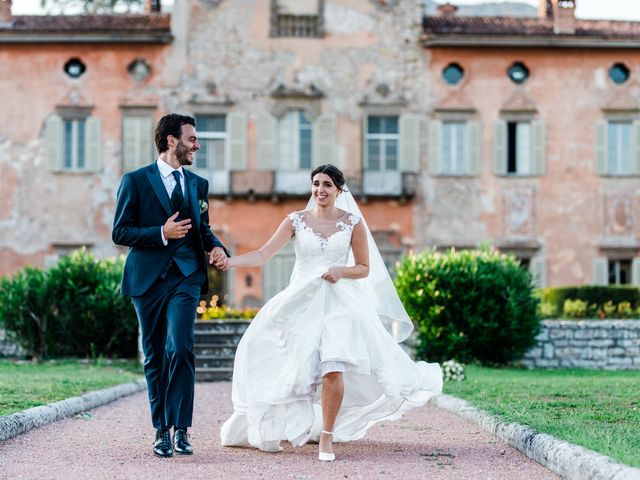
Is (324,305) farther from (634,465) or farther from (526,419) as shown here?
(634,465)

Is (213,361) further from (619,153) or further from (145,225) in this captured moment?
(619,153)

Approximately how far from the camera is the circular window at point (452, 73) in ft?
95.6

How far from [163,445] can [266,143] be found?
21.7 meters

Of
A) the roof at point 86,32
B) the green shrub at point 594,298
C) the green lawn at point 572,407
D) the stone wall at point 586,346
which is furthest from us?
the roof at point 86,32

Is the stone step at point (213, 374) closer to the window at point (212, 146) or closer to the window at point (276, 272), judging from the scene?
the window at point (276, 272)

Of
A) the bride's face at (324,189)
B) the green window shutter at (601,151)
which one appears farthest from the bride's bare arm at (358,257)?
the green window shutter at (601,151)

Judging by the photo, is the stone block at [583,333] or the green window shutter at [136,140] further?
the green window shutter at [136,140]

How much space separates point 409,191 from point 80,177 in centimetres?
830

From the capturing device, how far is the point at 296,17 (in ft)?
95.2

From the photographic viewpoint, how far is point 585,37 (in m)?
28.8

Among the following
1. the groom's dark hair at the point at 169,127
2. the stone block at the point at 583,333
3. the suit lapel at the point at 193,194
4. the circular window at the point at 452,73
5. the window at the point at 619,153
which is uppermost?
the circular window at the point at 452,73

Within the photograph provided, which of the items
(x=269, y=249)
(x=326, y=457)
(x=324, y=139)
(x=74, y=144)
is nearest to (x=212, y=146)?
(x=324, y=139)

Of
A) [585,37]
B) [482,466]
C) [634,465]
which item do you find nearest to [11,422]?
[482,466]

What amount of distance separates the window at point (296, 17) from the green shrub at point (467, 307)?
38.4ft
